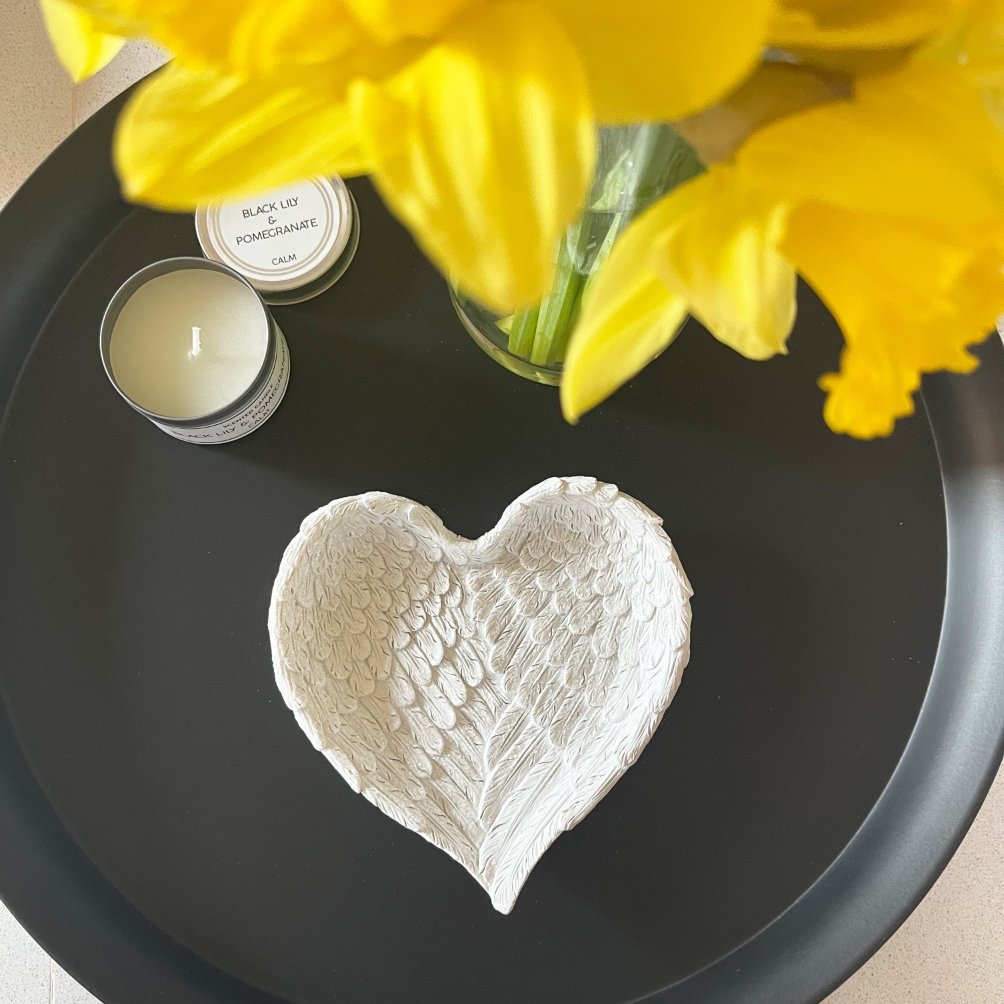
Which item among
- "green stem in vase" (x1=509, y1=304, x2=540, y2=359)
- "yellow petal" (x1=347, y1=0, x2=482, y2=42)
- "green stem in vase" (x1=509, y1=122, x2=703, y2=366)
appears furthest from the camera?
"green stem in vase" (x1=509, y1=304, x2=540, y2=359)

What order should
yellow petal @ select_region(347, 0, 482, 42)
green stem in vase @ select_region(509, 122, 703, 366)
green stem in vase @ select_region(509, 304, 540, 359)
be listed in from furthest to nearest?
green stem in vase @ select_region(509, 304, 540, 359) < green stem in vase @ select_region(509, 122, 703, 366) < yellow petal @ select_region(347, 0, 482, 42)

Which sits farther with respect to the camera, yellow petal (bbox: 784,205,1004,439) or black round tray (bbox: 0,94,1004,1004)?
black round tray (bbox: 0,94,1004,1004)

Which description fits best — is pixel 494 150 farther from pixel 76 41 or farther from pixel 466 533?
pixel 466 533

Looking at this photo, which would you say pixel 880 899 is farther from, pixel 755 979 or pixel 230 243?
pixel 230 243

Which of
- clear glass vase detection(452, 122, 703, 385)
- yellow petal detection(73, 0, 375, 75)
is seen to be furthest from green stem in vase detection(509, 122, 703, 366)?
yellow petal detection(73, 0, 375, 75)

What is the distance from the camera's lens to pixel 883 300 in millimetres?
196

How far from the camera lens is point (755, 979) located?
1.56 ft

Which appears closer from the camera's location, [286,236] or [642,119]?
[642,119]

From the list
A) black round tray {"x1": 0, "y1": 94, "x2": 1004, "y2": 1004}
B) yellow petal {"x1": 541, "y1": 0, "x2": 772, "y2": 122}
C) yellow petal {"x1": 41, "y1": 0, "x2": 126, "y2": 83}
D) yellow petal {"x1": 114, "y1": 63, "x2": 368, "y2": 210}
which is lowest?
black round tray {"x1": 0, "y1": 94, "x2": 1004, "y2": 1004}

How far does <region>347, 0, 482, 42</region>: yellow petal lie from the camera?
16 centimetres

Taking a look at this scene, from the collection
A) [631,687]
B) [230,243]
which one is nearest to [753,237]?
[631,687]

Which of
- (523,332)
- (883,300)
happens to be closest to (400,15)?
(883,300)

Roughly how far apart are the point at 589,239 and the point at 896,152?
6.5 inches

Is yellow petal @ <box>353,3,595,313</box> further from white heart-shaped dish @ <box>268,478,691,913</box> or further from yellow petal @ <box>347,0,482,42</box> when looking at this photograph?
white heart-shaped dish @ <box>268,478,691,913</box>
